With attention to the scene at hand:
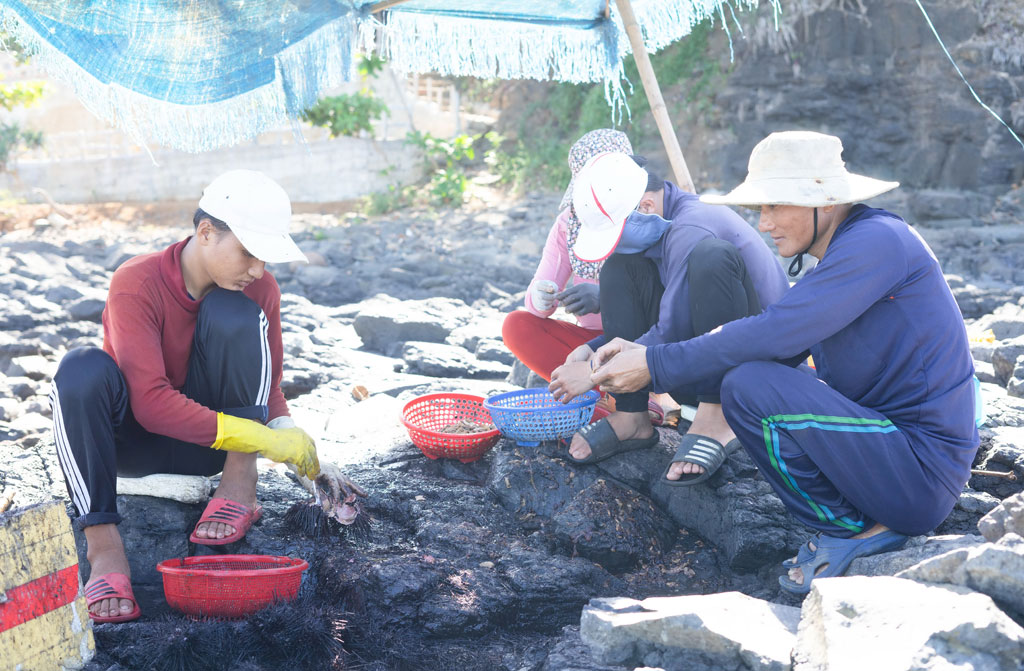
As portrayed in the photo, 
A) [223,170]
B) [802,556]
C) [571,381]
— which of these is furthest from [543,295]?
[223,170]

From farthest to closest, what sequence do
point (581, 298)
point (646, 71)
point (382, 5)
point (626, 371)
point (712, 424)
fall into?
point (646, 71) < point (382, 5) < point (581, 298) < point (712, 424) < point (626, 371)

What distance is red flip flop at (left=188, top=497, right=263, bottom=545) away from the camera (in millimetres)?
3088

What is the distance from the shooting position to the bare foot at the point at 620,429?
350 cm

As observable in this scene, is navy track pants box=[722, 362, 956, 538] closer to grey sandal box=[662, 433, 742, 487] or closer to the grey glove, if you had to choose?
grey sandal box=[662, 433, 742, 487]

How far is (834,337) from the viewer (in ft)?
9.04

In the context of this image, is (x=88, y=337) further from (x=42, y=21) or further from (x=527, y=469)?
(x=527, y=469)

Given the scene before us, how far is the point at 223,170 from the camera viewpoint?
17.9 meters

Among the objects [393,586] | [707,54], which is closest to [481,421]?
[393,586]

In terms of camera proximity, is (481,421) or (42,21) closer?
(42,21)

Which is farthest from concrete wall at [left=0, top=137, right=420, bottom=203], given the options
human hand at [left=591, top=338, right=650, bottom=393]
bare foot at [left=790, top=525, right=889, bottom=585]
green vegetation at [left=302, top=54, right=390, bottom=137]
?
bare foot at [left=790, top=525, right=889, bottom=585]

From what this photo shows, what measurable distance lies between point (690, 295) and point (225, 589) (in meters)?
1.86

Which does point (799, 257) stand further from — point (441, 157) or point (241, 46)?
point (441, 157)

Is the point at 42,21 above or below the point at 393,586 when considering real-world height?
above

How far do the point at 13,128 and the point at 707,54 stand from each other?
1376 centimetres
